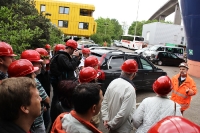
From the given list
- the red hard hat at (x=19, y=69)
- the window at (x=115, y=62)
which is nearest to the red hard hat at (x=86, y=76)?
the red hard hat at (x=19, y=69)

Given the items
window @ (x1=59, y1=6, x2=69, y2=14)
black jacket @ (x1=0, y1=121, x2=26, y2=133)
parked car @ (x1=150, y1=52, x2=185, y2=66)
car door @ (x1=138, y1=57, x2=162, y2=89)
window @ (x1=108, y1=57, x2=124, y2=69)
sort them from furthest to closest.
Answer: window @ (x1=59, y1=6, x2=69, y2=14)
parked car @ (x1=150, y1=52, x2=185, y2=66)
car door @ (x1=138, y1=57, x2=162, y2=89)
window @ (x1=108, y1=57, x2=124, y2=69)
black jacket @ (x1=0, y1=121, x2=26, y2=133)

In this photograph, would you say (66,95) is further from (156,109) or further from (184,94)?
(184,94)

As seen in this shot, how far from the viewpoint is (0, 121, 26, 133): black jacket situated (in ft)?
4.84

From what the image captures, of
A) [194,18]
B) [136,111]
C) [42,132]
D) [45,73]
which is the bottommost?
[42,132]

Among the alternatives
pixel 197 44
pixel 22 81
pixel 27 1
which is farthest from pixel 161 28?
pixel 22 81

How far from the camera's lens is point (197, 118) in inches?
256

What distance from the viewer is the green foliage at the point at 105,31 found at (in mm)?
38625

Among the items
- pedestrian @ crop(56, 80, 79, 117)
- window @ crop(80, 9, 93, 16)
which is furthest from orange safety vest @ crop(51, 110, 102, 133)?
window @ crop(80, 9, 93, 16)

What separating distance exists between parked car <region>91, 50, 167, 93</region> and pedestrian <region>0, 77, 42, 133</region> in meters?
Result: 5.37

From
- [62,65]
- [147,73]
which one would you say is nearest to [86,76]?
[62,65]

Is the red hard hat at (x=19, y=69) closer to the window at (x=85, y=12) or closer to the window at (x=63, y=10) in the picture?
the window at (x=63, y=10)

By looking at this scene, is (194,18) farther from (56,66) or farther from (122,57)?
(56,66)

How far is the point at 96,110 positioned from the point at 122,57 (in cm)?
579

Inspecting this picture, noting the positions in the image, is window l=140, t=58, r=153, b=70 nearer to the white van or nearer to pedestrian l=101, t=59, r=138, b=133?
pedestrian l=101, t=59, r=138, b=133
